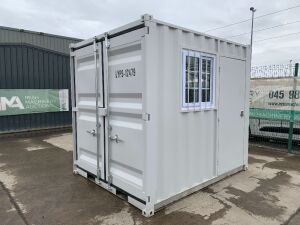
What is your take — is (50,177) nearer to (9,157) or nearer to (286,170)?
(9,157)

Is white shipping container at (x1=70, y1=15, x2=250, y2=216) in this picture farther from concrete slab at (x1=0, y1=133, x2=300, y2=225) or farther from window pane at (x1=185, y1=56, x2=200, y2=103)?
concrete slab at (x1=0, y1=133, x2=300, y2=225)

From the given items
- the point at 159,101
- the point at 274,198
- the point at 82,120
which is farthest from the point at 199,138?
the point at 82,120

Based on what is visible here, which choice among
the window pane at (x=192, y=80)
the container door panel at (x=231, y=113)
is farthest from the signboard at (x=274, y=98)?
the window pane at (x=192, y=80)

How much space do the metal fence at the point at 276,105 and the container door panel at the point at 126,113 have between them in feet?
15.7

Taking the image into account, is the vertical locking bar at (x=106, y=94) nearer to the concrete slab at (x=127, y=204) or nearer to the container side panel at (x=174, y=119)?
the concrete slab at (x=127, y=204)

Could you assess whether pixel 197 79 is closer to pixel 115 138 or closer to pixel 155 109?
pixel 155 109

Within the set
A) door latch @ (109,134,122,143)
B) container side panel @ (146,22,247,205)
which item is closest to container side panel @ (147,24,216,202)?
container side panel @ (146,22,247,205)

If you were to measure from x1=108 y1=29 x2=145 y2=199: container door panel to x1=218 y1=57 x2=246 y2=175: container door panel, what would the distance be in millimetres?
1738

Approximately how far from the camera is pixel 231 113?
4.91 m

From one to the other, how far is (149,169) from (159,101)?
2.99 feet

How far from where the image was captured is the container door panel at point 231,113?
465cm

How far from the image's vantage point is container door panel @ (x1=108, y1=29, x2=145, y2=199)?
350 cm

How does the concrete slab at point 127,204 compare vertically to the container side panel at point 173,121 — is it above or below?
below

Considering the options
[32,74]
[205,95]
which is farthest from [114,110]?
[32,74]
